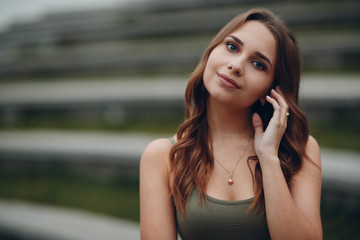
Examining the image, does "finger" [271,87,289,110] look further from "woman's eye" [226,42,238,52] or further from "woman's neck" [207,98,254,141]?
"woman's eye" [226,42,238,52]

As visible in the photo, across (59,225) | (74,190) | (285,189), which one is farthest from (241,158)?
(74,190)

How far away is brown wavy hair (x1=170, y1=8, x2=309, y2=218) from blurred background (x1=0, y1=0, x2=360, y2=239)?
2.83 feet

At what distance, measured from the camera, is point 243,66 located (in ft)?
5.91

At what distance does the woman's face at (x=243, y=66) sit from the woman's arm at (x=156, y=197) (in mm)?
547

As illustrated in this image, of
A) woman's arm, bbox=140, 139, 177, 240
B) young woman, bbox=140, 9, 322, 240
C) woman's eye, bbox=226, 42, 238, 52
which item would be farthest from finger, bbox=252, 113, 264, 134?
woman's arm, bbox=140, 139, 177, 240

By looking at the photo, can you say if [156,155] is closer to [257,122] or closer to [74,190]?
[257,122]

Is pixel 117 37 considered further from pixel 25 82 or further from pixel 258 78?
pixel 258 78

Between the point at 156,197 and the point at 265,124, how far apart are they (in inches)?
36.0

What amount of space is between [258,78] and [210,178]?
2.29 ft

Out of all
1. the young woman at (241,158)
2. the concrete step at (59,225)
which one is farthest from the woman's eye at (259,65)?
the concrete step at (59,225)

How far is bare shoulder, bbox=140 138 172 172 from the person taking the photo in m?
1.95

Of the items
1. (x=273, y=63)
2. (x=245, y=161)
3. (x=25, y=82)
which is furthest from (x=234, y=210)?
(x=25, y=82)

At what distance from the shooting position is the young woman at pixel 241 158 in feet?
5.74

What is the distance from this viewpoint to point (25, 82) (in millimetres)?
9219
